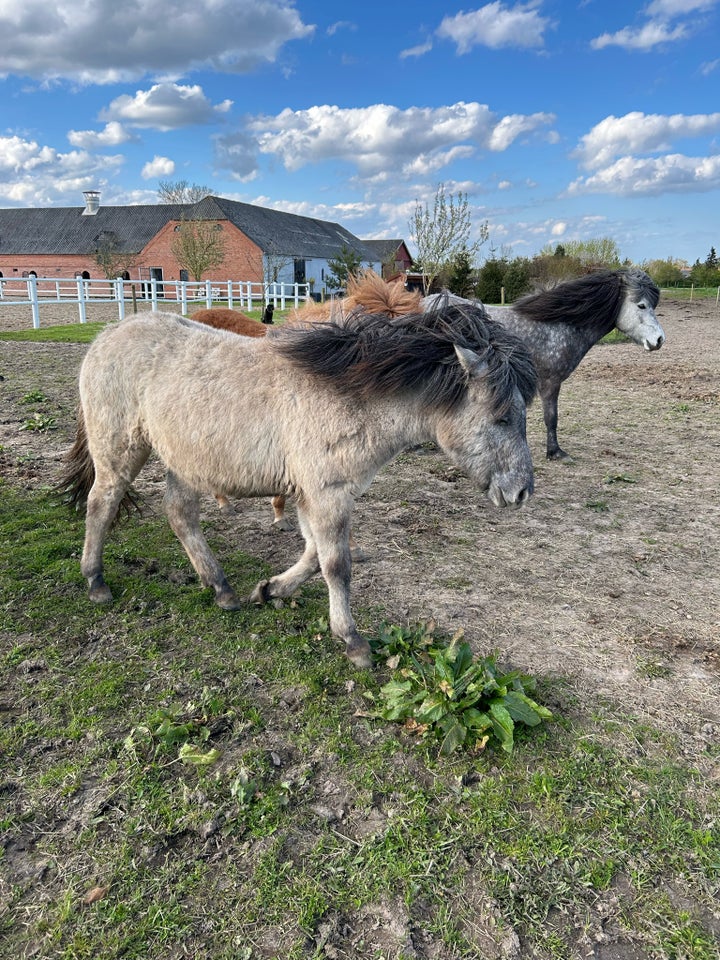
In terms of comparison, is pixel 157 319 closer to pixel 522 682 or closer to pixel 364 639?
pixel 364 639

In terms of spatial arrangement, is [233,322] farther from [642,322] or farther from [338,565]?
[642,322]

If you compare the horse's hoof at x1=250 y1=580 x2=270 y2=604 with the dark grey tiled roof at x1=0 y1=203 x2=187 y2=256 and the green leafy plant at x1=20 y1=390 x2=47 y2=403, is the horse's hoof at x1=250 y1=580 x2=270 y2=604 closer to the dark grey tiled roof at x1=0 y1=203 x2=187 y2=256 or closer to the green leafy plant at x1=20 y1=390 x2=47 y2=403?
the green leafy plant at x1=20 y1=390 x2=47 y2=403

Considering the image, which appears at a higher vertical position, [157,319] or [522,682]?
[157,319]

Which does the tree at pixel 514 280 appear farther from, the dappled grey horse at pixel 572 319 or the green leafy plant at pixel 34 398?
the green leafy plant at pixel 34 398

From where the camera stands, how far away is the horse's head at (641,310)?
27.0 ft

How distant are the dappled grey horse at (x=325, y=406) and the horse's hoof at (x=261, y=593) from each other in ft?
1.03

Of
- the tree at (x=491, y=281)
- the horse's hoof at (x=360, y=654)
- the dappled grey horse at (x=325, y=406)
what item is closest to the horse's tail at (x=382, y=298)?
the dappled grey horse at (x=325, y=406)

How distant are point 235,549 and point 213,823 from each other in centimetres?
285

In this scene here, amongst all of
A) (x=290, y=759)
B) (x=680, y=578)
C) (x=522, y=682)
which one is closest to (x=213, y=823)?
(x=290, y=759)

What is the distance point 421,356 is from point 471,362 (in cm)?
29

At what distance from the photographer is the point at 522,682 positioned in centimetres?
331

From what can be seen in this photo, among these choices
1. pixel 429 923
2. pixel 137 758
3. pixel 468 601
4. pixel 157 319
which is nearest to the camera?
pixel 429 923

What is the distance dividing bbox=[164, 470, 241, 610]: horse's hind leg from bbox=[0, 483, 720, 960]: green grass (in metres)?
0.48

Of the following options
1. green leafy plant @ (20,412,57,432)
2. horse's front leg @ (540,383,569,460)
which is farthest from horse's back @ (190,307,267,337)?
horse's front leg @ (540,383,569,460)
